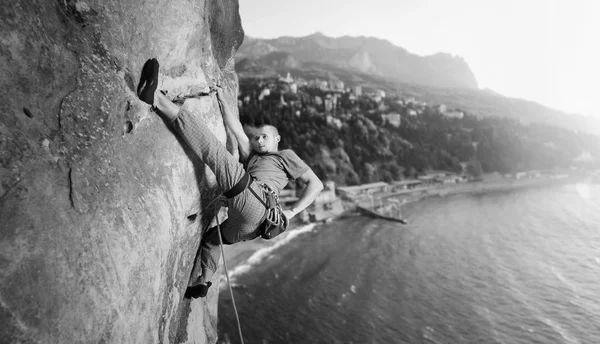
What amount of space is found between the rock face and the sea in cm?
2232

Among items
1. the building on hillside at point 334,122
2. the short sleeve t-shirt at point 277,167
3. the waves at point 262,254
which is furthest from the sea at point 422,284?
the building on hillside at point 334,122

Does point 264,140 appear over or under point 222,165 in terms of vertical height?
over

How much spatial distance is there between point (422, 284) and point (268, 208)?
32.2 m

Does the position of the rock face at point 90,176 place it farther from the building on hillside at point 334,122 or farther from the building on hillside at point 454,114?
the building on hillside at point 454,114

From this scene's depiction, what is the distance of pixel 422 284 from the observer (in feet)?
107

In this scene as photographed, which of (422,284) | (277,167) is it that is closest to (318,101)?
(422,284)

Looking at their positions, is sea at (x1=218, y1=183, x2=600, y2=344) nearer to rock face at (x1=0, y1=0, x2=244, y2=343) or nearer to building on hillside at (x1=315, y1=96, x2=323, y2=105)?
rock face at (x1=0, y1=0, x2=244, y2=343)

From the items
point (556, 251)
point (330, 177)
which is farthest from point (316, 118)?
point (556, 251)

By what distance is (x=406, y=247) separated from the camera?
4362cm

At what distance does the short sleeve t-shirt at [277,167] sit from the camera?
4879mm

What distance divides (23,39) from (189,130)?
1.74 meters

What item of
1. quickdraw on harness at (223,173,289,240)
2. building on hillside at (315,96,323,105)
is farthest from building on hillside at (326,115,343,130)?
quickdraw on harness at (223,173,289,240)

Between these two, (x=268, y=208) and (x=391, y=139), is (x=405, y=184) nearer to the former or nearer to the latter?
(x=391, y=139)

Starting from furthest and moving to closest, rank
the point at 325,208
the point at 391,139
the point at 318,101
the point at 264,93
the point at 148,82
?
the point at 318,101, the point at 264,93, the point at 391,139, the point at 325,208, the point at 148,82
